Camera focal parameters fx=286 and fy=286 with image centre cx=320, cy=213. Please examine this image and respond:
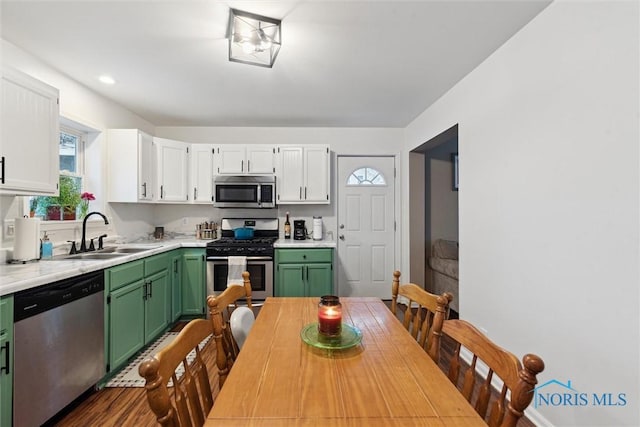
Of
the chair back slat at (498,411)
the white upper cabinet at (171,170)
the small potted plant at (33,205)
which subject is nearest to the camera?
Result: the chair back slat at (498,411)

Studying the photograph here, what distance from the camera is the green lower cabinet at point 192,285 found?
3271 mm

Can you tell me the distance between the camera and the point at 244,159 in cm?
372

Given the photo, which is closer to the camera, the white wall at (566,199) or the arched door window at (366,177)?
the white wall at (566,199)

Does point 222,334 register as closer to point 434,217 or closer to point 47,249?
point 47,249

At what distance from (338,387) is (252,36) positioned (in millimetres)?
2020

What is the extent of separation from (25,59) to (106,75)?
0.50m

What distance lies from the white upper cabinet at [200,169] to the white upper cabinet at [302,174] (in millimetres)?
879

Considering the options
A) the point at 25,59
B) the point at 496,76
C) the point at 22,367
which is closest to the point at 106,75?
the point at 25,59

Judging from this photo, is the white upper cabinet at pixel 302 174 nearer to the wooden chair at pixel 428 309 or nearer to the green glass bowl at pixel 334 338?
the wooden chair at pixel 428 309

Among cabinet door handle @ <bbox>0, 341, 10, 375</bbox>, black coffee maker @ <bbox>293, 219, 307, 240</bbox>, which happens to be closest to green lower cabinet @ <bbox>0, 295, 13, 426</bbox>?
cabinet door handle @ <bbox>0, 341, 10, 375</bbox>

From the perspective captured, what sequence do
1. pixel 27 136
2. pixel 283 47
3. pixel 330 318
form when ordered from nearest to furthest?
pixel 330 318 → pixel 27 136 → pixel 283 47

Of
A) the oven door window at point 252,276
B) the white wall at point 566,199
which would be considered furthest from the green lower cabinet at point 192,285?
the white wall at point 566,199

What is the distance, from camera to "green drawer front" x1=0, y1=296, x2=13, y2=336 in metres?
1.40

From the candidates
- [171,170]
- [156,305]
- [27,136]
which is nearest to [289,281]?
[156,305]
